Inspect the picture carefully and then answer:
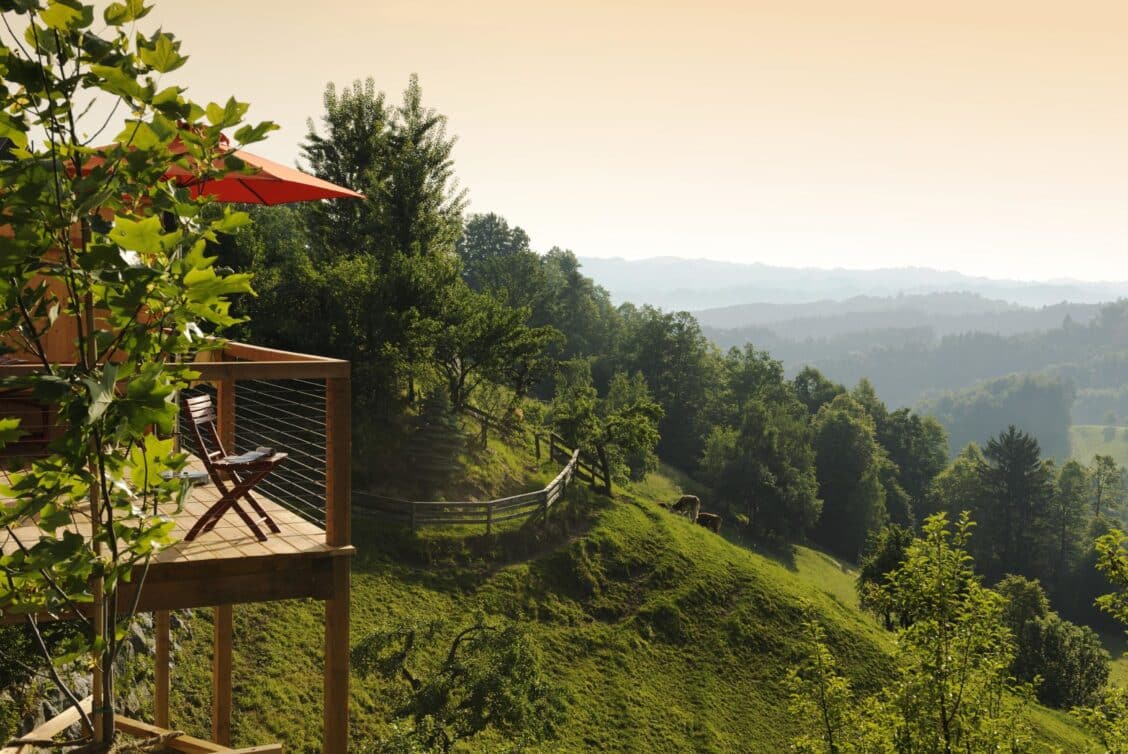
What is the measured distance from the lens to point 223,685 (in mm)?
6383

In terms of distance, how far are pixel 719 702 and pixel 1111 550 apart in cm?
985

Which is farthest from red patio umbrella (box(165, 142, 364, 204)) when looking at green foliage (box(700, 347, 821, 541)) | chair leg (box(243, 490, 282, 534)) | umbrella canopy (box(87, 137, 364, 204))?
green foliage (box(700, 347, 821, 541))

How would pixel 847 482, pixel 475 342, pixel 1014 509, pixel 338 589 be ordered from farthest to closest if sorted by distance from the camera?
pixel 1014 509 < pixel 847 482 < pixel 475 342 < pixel 338 589

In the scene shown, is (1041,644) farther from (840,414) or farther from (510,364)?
(510,364)

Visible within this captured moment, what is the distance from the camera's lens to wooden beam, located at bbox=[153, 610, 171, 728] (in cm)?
701

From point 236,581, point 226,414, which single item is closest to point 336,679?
point 236,581

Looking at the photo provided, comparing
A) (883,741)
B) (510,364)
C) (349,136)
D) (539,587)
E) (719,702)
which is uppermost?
(349,136)

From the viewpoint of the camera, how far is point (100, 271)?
2170 mm

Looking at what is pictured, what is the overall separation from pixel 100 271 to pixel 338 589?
2.84m

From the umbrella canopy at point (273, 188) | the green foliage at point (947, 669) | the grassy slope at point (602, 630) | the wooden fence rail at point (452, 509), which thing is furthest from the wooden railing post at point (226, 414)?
the wooden fence rail at point (452, 509)

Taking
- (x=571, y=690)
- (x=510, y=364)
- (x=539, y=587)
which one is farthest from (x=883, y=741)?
(x=510, y=364)

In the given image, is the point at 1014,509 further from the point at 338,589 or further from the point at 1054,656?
the point at 338,589

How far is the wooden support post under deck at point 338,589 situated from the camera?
14.7 ft

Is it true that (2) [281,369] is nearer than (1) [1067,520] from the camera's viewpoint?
Yes
